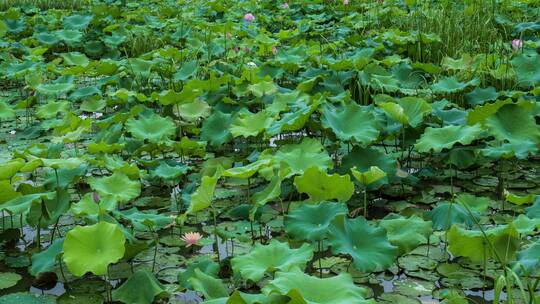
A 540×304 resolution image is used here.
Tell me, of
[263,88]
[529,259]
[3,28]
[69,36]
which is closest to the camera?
[529,259]

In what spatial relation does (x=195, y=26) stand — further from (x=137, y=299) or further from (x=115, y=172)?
(x=137, y=299)

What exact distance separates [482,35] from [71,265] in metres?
3.39

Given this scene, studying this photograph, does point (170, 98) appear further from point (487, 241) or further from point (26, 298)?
point (487, 241)

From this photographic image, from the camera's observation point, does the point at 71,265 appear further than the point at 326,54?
No

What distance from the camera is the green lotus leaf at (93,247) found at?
1666 millimetres

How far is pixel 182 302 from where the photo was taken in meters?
1.78

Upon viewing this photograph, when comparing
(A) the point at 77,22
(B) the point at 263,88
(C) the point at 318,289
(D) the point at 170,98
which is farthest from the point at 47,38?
(C) the point at 318,289

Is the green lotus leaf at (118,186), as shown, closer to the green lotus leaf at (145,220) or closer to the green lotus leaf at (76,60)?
the green lotus leaf at (145,220)

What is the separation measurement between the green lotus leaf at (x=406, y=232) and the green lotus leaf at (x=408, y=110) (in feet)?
2.04

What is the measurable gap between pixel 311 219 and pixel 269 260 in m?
0.25

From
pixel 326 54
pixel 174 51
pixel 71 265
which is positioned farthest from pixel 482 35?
pixel 71 265

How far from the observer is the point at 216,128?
2.85 meters

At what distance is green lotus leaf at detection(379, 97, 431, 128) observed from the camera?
2.48 meters

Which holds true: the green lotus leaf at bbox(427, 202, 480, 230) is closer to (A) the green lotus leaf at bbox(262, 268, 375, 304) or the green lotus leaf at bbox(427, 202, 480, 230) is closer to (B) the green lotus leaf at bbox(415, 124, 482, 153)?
(B) the green lotus leaf at bbox(415, 124, 482, 153)
